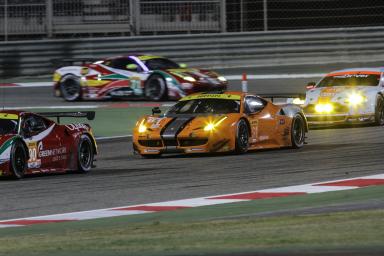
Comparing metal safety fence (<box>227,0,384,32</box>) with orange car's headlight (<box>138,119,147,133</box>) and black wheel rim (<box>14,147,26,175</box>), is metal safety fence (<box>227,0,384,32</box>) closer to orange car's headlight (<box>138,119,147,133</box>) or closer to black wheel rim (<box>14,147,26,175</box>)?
orange car's headlight (<box>138,119,147,133</box>)

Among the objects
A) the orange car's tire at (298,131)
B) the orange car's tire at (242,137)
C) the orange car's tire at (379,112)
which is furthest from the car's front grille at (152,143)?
the orange car's tire at (379,112)

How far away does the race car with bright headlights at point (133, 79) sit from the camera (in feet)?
85.7

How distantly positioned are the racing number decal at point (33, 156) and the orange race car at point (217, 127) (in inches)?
108

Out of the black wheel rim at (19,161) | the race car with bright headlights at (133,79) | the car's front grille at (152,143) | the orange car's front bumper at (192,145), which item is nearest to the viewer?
the black wheel rim at (19,161)

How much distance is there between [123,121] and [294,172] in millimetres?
9521

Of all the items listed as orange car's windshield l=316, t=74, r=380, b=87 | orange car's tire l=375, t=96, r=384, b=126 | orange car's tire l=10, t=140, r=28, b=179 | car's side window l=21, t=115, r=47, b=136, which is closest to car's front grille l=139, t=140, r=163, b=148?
car's side window l=21, t=115, r=47, b=136

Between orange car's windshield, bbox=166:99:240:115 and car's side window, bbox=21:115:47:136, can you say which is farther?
orange car's windshield, bbox=166:99:240:115

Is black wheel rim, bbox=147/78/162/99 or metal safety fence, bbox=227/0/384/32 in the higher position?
metal safety fence, bbox=227/0/384/32

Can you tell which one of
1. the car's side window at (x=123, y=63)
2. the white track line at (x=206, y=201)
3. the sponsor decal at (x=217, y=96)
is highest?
the car's side window at (x=123, y=63)

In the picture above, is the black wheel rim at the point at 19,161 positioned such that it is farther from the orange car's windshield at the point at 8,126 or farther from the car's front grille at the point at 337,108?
the car's front grille at the point at 337,108

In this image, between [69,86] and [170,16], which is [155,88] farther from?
[170,16]

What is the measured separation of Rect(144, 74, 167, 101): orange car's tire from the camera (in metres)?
26.5

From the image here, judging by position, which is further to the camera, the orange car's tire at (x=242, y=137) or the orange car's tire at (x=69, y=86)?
the orange car's tire at (x=69, y=86)

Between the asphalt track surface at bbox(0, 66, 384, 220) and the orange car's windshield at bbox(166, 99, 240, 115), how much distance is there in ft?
2.35
